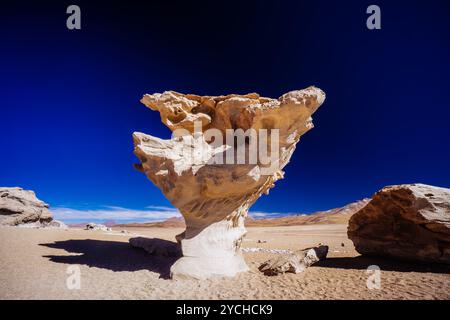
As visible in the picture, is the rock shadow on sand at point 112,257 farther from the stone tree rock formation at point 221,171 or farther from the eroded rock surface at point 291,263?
the eroded rock surface at point 291,263

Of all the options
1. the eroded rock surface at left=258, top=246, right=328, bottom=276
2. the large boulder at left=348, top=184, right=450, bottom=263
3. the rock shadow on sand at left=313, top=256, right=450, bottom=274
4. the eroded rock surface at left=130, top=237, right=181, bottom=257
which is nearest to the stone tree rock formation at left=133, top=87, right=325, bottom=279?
the eroded rock surface at left=258, top=246, right=328, bottom=276

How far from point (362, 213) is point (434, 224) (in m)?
3.14

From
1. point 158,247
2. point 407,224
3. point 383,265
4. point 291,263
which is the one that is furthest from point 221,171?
point 407,224

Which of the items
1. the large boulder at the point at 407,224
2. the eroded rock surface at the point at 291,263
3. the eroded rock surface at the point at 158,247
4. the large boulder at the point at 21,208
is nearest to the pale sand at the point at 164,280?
the eroded rock surface at the point at 291,263

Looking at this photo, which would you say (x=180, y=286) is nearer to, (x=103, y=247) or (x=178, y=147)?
(x=178, y=147)

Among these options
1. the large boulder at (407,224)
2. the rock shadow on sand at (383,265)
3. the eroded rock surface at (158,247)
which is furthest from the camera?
the eroded rock surface at (158,247)

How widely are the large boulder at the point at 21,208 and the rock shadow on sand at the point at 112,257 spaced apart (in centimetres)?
852

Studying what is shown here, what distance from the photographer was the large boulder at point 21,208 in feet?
60.5

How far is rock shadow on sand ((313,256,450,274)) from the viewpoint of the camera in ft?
30.5

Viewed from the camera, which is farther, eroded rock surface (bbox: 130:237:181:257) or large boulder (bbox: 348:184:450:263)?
eroded rock surface (bbox: 130:237:181:257)

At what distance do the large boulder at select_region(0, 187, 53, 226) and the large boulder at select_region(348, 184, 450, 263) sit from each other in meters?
21.7

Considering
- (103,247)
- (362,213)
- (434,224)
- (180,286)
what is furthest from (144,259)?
(434,224)

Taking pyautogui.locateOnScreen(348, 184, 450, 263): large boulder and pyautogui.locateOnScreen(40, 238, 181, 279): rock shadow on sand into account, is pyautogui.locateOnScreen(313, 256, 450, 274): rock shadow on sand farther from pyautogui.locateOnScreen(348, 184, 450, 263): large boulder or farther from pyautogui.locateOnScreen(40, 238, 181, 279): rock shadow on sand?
pyautogui.locateOnScreen(40, 238, 181, 279): rock shadow on sand

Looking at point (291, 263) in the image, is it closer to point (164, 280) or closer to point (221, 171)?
point (221, 171)
